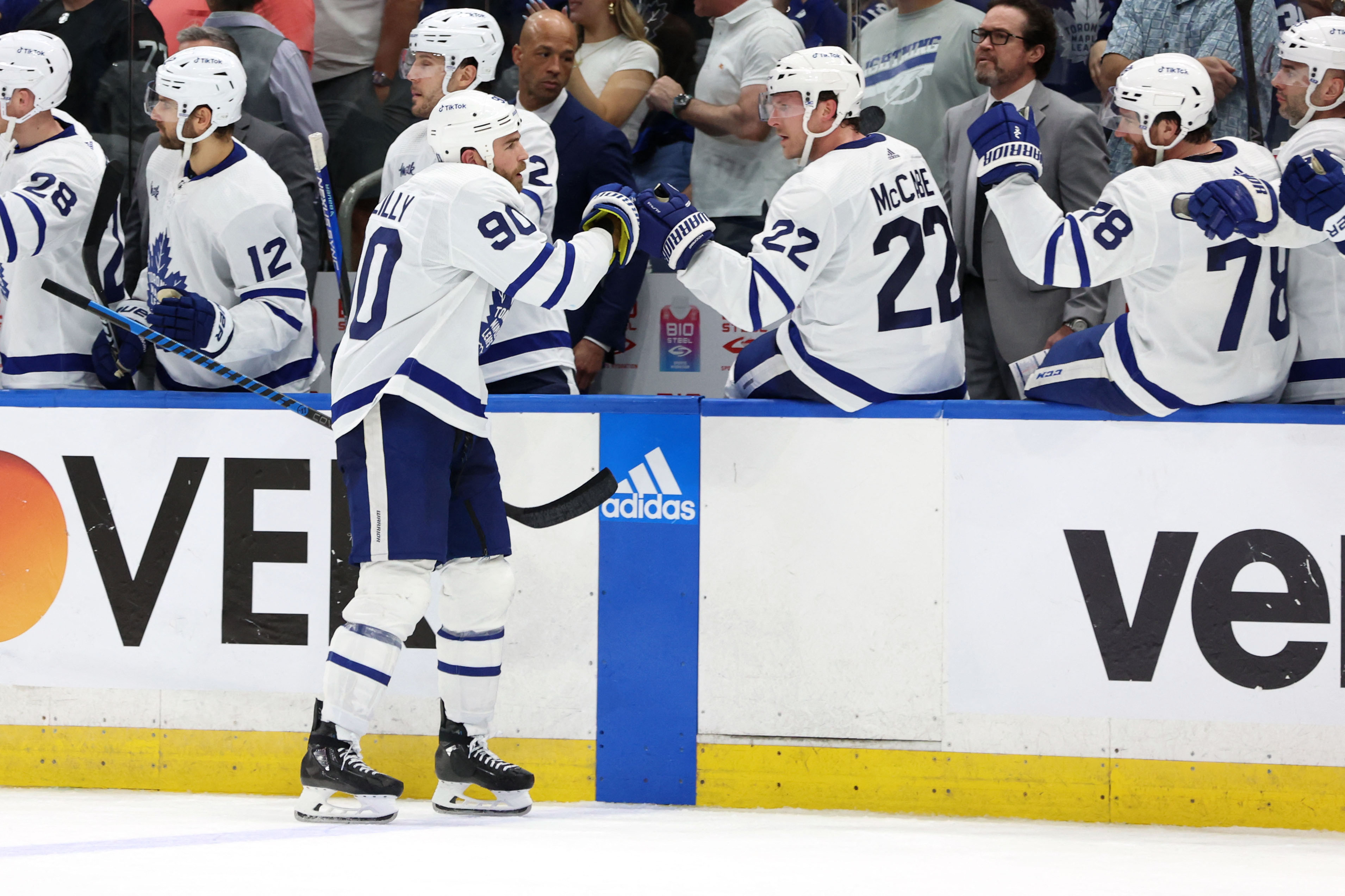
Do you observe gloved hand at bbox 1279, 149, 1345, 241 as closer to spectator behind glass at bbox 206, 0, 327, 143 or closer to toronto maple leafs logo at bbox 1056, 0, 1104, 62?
toronto maple leafs logo at bbox 1056, 0, 1104, 62

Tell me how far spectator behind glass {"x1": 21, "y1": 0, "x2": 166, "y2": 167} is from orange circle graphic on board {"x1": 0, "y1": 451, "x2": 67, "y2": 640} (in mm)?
1331

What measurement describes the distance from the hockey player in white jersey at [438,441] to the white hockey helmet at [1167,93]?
1258 mm

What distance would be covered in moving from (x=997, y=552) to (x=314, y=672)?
173cm

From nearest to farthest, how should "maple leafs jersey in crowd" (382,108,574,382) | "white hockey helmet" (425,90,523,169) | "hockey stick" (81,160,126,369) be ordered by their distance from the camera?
"white hockey helmet" (425,90,523,169)
"maple leafs jersey in crowd" (382,108,574,382)
"hockey stick" (81,160,126,369)

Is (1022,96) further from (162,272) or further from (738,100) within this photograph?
(162,272)

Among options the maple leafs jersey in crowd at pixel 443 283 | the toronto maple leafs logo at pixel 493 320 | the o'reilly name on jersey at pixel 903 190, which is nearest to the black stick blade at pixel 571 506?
the maple leafs jersey in crowd at pixel 443 283

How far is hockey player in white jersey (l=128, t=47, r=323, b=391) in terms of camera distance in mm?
3793

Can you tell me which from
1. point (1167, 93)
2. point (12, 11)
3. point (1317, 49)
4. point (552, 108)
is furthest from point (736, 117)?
point (12, 11)

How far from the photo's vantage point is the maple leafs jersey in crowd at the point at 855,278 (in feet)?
11.2

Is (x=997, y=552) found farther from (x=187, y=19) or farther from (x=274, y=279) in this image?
(x=187, y=19)

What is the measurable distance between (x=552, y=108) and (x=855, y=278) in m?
1.54

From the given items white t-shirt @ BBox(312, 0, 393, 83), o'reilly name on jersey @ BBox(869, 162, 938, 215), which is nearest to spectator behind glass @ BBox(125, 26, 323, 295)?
white t-shirt @ BBox(312, 0, 393, 83)

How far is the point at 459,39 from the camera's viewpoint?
423 cm

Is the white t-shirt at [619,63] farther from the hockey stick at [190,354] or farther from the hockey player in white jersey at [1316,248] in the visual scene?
the hockey player in white jersey at [1316,248]
